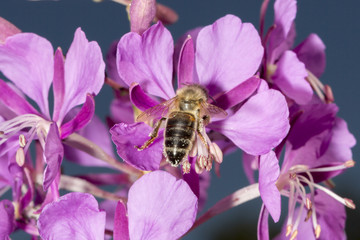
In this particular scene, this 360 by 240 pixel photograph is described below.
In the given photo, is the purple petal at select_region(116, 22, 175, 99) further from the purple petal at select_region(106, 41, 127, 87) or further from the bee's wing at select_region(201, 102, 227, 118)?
the purple petal at select_region(106, 41, 127, 87)

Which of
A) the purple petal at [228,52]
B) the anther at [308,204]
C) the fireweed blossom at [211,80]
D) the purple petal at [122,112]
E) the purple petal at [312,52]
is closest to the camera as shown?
the fireweed blossom at [211,80]

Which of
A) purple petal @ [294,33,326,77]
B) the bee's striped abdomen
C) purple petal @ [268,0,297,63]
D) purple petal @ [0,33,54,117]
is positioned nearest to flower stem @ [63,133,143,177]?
purple petal @ [0,33,54,117]

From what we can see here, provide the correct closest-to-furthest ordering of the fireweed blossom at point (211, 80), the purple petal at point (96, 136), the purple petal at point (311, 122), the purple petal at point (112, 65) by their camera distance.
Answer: the fireweed blossom at point (211, 80), the purple petal at point (311, 122), the purple petal at point (112, 65), the purple petal at point (96, 136)

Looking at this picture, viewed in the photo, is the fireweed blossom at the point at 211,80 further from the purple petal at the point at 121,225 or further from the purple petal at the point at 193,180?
the purple petal at the point at 121,225

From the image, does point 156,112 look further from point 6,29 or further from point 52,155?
point 6,29

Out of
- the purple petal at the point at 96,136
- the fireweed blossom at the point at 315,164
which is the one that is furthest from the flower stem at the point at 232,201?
the purple petal at the point at 96,136

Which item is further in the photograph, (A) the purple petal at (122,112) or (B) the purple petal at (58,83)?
(A) the purple petal at (122,112)
